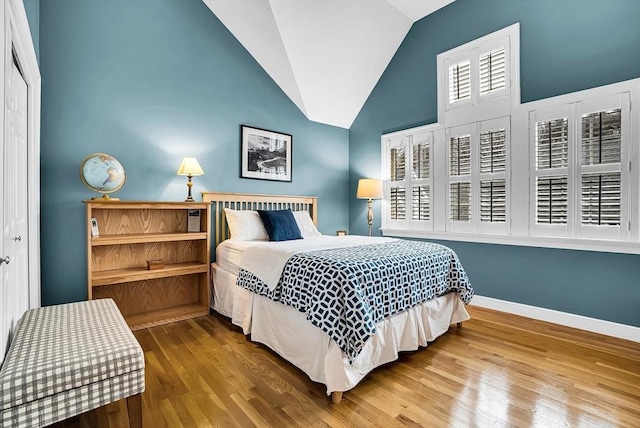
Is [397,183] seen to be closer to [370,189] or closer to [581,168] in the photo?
[370,189]

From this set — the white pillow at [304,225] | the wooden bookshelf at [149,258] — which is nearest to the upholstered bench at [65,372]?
the wooden bookshelf at [149,258]

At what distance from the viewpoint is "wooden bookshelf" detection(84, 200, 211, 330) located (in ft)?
9.21

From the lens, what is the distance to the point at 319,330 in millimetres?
1965

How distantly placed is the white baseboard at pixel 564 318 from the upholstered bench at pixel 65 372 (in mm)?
3356

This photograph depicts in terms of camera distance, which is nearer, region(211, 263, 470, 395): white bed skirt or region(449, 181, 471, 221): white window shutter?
region(211, 263, 470, 395): white bed skirt

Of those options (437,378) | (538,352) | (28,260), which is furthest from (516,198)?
(28,260)

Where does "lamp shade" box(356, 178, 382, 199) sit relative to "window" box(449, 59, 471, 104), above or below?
below

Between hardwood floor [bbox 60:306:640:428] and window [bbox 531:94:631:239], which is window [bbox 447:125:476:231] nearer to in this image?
window [bbox 531:94:631:239]

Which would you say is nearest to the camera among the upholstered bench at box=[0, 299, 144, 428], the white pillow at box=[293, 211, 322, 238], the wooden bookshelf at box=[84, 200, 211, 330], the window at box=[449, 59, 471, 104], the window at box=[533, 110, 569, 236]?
the upholstered bench at box=[0, 299, 144, 428]

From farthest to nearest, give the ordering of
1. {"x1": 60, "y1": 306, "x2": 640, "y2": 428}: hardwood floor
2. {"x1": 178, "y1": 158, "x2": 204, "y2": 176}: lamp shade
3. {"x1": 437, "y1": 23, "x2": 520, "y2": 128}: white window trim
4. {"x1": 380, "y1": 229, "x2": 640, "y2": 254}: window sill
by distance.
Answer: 1. {"x1": 437, "y1": 23, "x2": 520, "y2": 128}: white window trim
2. {"x1": 178, "y1": 158, "x2": 204, "y2": 176}: lamp shade
3. {"x1": 380, "y1": 229, "x2": 640, "y2": 254}: window sill
4. {"x1": 60, "y1": 306, "x2": 640, "y2": 428}: hardwood floor

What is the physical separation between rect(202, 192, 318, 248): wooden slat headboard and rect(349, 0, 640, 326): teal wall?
5.67 feet

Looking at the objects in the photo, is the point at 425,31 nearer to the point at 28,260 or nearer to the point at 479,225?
the point at 479,225

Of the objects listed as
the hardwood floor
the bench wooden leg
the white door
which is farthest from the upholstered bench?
the hardwood floor

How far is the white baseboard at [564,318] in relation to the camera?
8.70ft
